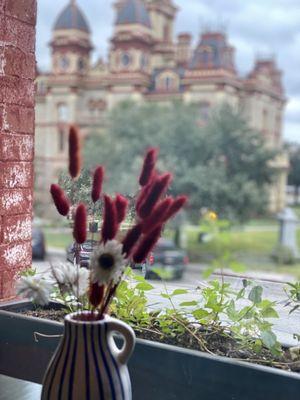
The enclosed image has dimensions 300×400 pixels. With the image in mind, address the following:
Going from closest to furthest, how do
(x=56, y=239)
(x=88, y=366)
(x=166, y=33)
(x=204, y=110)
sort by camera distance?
(x=88, y=366) < (x=56, y=239) < (x=204, y=110) < (x=166, y=33)

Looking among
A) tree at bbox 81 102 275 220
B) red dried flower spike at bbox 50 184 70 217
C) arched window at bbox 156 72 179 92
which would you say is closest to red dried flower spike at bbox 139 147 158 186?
red dried flower spike at bbox 50 184 70 217

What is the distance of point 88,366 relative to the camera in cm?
65

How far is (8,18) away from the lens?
3.41 feet

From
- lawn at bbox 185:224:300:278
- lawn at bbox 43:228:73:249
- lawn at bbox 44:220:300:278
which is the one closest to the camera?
lawn at bbox 185:224:300:278

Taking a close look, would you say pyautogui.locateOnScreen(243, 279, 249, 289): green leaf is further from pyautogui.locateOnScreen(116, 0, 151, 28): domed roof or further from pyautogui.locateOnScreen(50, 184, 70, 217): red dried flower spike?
pyautogui.locateOnScreen(116, 0, 151, 28): domed roof

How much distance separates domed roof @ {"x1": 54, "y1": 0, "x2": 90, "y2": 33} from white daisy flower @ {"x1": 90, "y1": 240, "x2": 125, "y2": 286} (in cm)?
1450

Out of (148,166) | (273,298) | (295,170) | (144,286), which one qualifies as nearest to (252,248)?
(295,170)

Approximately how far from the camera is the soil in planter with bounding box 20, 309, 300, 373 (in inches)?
31.5

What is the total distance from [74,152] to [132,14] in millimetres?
14110

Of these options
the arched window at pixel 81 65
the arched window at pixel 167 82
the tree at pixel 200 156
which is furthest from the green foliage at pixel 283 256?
the arched window at pixel 81 65

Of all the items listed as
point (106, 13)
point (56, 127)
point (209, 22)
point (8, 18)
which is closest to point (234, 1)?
point (209, 22)

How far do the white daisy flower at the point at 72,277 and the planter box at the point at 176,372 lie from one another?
15 cm

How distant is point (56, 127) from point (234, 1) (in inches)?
223

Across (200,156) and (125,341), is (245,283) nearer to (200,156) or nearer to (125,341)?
(125,341)
